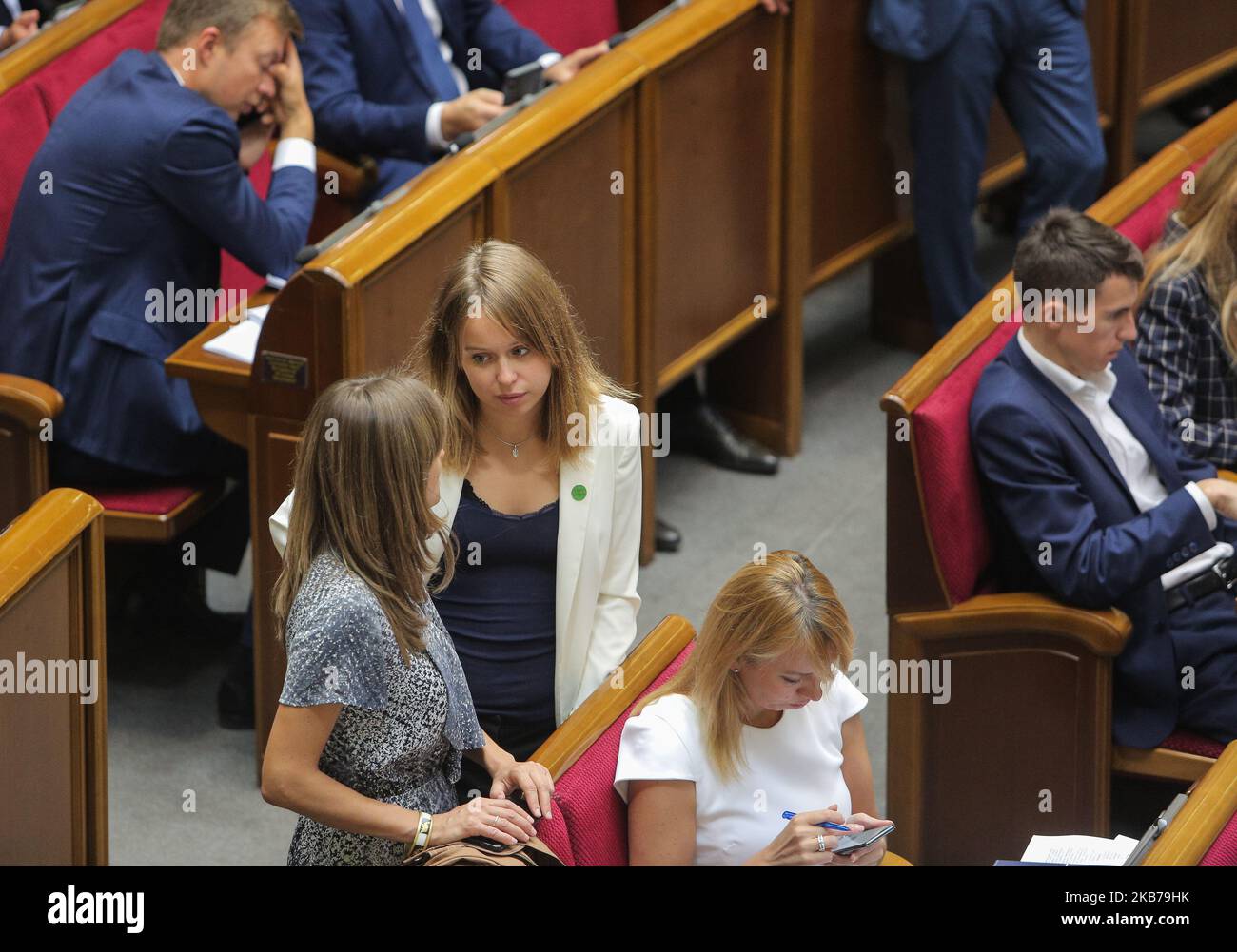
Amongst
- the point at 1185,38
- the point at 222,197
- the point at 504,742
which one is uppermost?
the point at 1185,38

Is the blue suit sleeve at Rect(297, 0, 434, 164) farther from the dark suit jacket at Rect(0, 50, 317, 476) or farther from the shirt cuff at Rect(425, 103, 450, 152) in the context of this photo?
the dark suit jacket at Rect(0, 50, 317, 476)

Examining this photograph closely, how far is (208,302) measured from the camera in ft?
12.7

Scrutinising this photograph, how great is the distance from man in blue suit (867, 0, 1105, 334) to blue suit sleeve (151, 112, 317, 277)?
1913 mm

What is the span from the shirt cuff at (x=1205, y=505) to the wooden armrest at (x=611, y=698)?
1000 mm

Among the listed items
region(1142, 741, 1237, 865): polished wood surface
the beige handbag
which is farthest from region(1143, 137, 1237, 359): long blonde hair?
the beige handbag

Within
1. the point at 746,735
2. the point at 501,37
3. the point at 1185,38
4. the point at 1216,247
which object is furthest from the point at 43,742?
the point at 1185,38

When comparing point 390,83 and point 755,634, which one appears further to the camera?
point 390,83

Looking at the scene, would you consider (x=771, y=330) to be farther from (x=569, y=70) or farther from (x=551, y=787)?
(x=551, y=787)

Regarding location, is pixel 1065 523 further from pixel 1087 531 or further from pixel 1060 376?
pixel 1060 376

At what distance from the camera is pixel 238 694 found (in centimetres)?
390

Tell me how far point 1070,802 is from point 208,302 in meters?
1.91

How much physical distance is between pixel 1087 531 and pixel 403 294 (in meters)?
1.26
